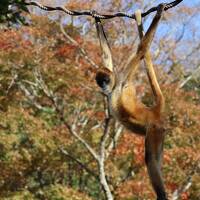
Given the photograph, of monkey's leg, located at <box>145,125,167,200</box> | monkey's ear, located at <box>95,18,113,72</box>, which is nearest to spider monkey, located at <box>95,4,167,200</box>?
monkey's leg, located at <box>145,125,167,200</box>

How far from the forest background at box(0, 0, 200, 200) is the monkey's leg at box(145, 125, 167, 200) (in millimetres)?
10211

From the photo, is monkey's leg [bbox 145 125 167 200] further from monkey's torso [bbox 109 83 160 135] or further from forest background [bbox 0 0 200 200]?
forest background [bbox 0 0 200 200]

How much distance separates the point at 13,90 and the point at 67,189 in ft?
15.8

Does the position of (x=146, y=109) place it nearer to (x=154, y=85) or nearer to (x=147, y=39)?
(x=154, y=85)

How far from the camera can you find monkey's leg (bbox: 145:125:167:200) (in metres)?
3.86

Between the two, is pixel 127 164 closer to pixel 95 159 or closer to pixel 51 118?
pixel 95 159

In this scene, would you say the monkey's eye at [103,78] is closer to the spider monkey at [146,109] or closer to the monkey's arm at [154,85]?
the spider monkey at [146,109]

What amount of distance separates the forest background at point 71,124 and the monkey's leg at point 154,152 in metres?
10.2

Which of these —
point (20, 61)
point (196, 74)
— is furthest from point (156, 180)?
point (196, 74)

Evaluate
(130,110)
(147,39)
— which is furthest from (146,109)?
(147,39)

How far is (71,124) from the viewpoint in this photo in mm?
16422

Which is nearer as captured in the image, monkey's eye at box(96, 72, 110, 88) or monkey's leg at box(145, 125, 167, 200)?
monkey's leg at box(145, 125, 167, 200)

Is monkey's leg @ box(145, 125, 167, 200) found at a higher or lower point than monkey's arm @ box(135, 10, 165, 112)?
lower

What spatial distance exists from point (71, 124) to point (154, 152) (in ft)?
41.3
